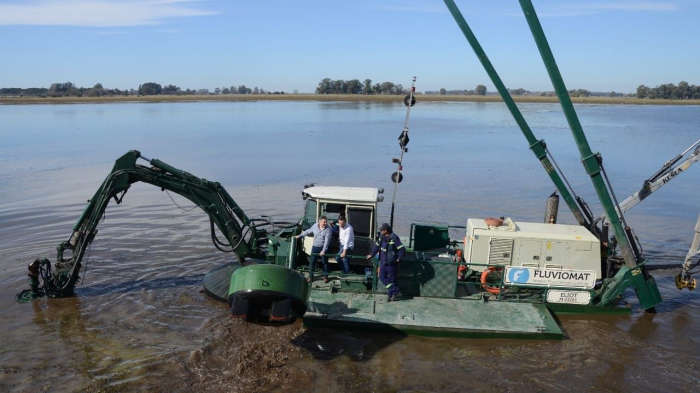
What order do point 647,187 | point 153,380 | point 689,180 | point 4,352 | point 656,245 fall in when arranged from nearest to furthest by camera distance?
point 153,380, point 4,352, point 647,187, point 656,245, point 689,180

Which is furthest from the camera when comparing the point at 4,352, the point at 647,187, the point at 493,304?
the point at 647,187

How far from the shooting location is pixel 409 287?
38.1 feet

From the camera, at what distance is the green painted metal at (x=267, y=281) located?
910 centimetres

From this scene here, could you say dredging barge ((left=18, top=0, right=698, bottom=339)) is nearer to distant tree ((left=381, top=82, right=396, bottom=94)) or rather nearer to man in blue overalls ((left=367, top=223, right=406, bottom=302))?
man in blue overalls ((left=367, top=223, right=406, bottom=302))

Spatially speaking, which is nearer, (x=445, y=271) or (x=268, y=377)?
(x=268, y=377)

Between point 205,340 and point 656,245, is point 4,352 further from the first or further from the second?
point 656,245

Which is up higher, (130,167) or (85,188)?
(130,167)

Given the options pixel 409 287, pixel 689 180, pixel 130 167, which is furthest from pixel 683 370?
pixel 689 180

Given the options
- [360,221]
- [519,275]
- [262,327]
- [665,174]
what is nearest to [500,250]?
[519,275]

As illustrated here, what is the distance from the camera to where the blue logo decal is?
Answer: 1146 centimetres

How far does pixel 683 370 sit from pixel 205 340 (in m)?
8.91

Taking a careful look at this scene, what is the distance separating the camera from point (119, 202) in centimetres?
1224

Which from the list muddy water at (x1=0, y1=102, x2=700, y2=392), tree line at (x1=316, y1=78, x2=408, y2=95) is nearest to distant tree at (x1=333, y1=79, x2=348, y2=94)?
tree line at (x1=316, y1=78, x2=408, y2=95)

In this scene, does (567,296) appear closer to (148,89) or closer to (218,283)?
(218,283)
